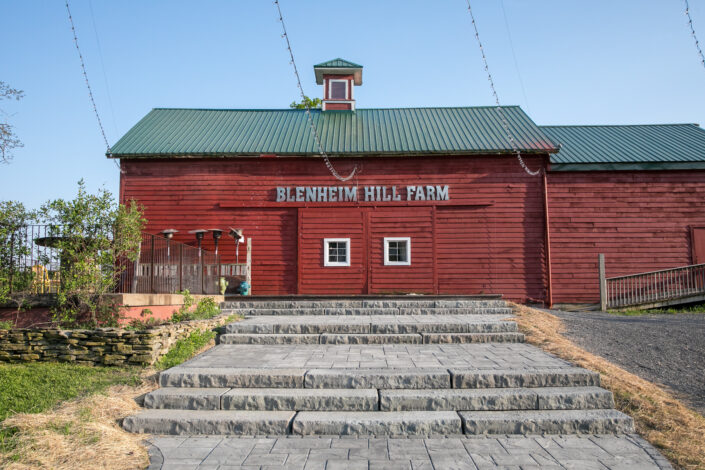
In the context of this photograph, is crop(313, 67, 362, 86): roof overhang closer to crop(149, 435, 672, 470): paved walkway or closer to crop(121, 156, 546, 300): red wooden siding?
crop(121, 156, 546, 300): red wooden siding

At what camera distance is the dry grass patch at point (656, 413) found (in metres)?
3.75

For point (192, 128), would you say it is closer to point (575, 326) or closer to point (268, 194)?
point (268, 194)

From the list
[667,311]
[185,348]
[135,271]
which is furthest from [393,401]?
[667,311]

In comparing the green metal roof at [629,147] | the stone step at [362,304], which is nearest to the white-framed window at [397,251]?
the stone step at [362,304]

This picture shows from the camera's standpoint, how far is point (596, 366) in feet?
18.0

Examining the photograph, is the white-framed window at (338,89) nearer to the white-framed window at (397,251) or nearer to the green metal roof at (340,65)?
the green metal roof at (340,65)

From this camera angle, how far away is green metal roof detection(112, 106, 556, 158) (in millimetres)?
14789

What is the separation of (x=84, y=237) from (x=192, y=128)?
9.71 meters

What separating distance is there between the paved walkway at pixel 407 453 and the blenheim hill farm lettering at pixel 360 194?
431 inches

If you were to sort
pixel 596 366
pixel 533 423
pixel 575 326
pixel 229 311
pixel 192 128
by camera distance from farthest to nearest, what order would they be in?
pixel 192 128 → pixel 229 311 → pixel 575 326 → pixel 596 366 → pixel 533 423

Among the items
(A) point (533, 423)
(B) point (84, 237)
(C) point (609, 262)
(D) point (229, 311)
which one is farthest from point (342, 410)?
(C) point (609, 262)

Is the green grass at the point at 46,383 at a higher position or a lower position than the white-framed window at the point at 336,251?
lower

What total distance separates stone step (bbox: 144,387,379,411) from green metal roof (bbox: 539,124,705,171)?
1256 centimetres

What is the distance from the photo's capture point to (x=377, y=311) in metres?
10.4
